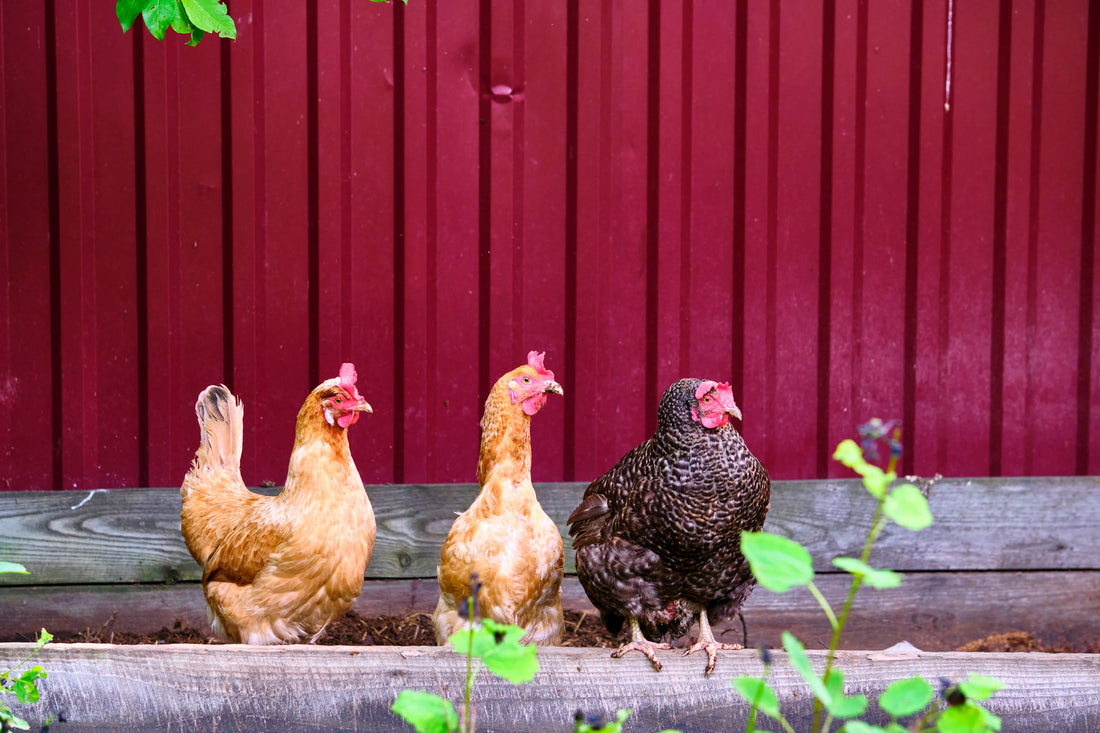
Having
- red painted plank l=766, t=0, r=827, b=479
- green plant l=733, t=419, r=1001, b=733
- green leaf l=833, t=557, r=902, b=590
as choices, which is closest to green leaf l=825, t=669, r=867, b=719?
green plant l=733, t=419, r=1001, b=733

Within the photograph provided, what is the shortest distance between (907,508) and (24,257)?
3374 millimetres

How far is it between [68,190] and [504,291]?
64.5 inches

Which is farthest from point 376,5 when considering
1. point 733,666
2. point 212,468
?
point 733,666

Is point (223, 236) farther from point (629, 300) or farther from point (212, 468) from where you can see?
point (629, 300)

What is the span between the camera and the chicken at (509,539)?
2.62m

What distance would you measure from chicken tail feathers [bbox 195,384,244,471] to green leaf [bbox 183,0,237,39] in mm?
1504

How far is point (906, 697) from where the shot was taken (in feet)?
2.99

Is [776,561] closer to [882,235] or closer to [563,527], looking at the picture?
[563,527]

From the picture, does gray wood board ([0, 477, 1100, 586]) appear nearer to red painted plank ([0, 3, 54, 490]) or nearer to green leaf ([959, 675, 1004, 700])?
red painted plank ([0, 3, 54, 490])

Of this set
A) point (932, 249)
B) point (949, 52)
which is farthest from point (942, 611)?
point (949, 52)

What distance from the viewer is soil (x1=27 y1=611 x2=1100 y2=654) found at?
3295mm

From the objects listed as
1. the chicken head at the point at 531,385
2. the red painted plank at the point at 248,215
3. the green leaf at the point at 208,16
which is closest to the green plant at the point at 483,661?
the green leaf at the point at 208,16

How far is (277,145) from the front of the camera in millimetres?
3383

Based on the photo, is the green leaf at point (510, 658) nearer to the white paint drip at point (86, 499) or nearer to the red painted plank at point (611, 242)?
the red painted plank at point (611, 242)
